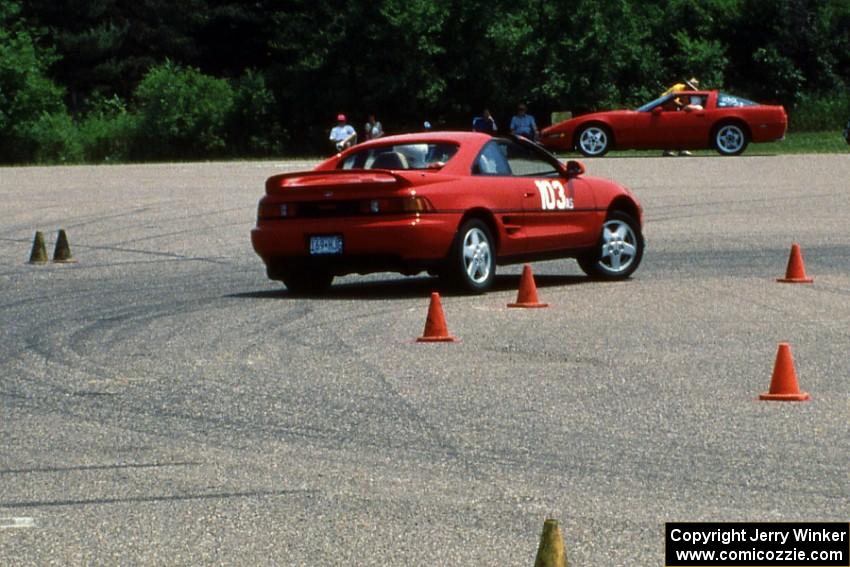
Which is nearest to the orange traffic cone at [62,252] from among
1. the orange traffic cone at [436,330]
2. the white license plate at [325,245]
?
the white license plate at [325,245]

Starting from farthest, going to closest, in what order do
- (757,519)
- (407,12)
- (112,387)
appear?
(407,12) < (112,387) < (757,519)

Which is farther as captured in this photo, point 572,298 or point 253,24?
point 253,24

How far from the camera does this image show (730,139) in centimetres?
4247

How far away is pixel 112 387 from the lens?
1076 cm

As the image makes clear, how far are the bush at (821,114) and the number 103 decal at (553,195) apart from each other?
43.3 meters

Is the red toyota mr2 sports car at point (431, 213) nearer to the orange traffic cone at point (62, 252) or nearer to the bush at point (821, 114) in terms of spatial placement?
the orange traffic cone at point (62, 252)

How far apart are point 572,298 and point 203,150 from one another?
51.7 meters

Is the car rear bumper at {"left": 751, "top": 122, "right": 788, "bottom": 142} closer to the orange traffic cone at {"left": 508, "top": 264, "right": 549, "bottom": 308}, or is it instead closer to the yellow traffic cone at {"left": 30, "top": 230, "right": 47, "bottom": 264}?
the yellow traffic cone at {"left": 30, "top": 230, "right": 47, "bottom": 264}

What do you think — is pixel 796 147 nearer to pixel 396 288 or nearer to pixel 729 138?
pixel 729 138

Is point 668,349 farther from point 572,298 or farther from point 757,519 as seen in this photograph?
point 757,519

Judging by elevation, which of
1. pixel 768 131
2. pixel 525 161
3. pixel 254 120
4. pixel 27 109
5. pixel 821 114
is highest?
pixel 525 161

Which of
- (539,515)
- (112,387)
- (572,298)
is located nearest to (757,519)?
(539,515)

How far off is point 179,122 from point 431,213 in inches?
2045

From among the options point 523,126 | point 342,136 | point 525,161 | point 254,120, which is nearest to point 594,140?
point 523,126
